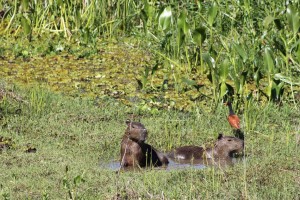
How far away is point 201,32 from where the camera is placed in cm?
817

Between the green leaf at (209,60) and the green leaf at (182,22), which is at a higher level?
the green leaf at (182,22)

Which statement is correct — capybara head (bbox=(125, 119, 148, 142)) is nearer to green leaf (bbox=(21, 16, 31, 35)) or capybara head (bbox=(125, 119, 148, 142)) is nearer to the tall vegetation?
the tall vegetation

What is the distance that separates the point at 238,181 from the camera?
6160mm

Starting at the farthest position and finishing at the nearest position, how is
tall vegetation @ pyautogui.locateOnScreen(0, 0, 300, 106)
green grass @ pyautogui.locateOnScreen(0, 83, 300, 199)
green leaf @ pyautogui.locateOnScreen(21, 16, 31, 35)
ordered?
green leaf @ pyautogui.locateOnScreen(21, 16, 31, 35) < tall vegetation @ pyautogui.locateOnScreen(0, 0, 300, 106) < green grass @ pyautogui.locateOnScreen(0, 83, 300, 199)

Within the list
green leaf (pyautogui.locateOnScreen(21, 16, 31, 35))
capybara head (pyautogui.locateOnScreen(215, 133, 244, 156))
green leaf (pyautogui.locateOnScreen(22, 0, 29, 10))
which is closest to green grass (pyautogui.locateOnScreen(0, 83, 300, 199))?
capybara head (pyautogui.locateOnScreen(215, 133, 244, 156))

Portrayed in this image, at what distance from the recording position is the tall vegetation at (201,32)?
822 cm

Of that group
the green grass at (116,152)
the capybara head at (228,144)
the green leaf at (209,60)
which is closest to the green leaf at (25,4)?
the green grass at (116,152)

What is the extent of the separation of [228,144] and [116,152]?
40.0 inches

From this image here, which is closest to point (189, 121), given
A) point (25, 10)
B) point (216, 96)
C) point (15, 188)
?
point (216, 96)

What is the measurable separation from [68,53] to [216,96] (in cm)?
349

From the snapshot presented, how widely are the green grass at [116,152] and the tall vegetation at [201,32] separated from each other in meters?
0.42

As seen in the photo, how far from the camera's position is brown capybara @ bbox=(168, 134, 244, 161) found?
24.8 ft

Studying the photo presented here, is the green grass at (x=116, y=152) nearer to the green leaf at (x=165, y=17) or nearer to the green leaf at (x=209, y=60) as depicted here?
the green leaf at (x=209, y=60)

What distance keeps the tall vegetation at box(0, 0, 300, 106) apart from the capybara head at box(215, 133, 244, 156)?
1.95 ft
